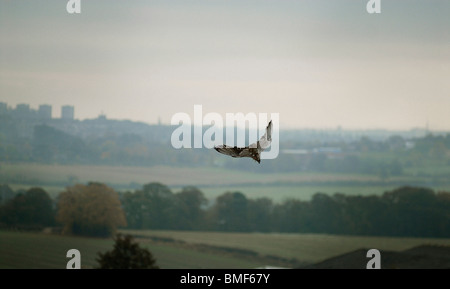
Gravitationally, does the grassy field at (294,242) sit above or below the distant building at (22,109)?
below

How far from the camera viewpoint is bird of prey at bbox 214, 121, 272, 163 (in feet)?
12.7

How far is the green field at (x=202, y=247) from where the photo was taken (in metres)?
16.7

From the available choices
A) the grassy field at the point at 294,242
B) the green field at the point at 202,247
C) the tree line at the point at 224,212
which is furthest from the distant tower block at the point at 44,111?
the grassy field at the point at 294,242

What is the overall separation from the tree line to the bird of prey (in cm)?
1434

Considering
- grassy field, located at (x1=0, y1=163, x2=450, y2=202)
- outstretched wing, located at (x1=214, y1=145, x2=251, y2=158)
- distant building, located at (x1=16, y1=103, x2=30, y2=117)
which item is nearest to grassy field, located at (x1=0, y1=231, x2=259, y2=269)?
grassy field, located at (x1=0, y1=163, x2=450, y2=202)

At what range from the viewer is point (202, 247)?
18297 millimetres

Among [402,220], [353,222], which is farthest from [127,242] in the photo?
[402,220]

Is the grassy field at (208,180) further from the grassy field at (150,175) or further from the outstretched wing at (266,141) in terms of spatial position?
the outstretched wing at (266,141)

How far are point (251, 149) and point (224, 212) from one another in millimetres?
14930

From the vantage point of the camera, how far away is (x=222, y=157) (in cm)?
1928

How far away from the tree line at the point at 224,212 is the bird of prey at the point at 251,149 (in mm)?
14337

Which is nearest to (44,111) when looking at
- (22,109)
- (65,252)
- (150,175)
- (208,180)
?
(22,109)
